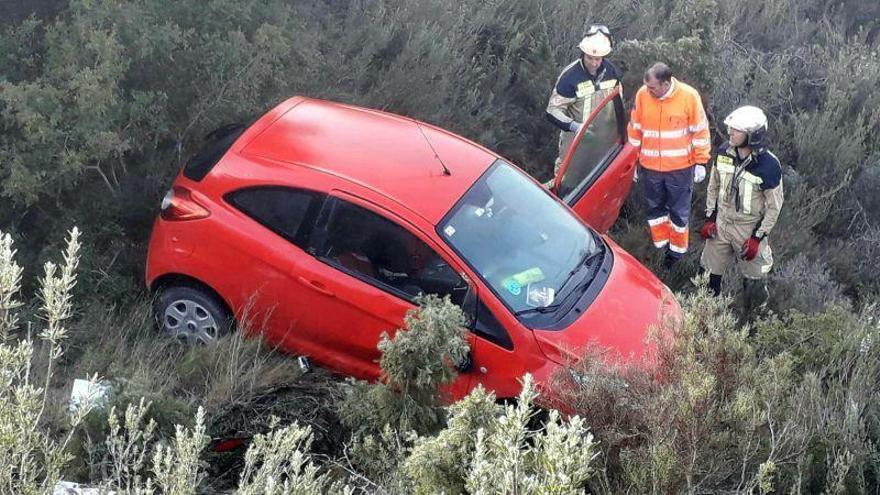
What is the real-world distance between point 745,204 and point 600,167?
1118mm

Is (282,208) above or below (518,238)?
above

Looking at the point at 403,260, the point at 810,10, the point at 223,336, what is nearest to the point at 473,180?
the point at 403,260

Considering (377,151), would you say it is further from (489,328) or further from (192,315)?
(192,315)

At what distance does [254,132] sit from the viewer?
5992mm

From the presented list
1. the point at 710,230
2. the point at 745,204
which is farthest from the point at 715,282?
the point at 745,204

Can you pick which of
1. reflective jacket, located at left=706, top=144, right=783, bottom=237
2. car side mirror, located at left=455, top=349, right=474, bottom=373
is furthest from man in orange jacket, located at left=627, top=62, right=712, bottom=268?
car side mirror, located at left=455, top=349, right=474, bottom=373

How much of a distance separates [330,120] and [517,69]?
3.79 m

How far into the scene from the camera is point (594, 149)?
6793 mm

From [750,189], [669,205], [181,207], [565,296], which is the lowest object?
[669,205]

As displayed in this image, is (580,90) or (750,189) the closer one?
(750,189)

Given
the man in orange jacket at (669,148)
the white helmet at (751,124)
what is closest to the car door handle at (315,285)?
the man in orange jacket at (669,148)

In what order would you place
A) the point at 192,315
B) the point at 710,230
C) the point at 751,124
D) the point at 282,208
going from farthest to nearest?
the point at 710,230 < the point at 751,124 < the point at 192,315 < the point at 282,208

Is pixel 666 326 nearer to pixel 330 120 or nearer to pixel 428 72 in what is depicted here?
pixel 330 120

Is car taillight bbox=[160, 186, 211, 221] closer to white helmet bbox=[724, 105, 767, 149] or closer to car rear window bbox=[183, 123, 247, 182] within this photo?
car rear window bbox=[183, 123, 247, 182]
